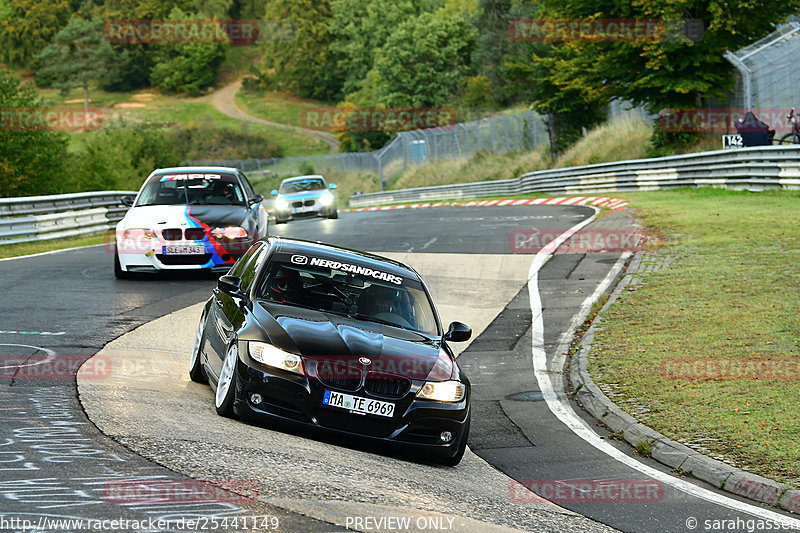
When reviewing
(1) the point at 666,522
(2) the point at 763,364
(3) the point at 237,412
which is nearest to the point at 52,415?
(3) the point at 237,412

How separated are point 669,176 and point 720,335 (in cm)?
2291

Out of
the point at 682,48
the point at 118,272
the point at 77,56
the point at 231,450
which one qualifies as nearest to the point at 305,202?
the point at 682,48

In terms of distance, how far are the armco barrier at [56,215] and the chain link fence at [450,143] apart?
31.8m

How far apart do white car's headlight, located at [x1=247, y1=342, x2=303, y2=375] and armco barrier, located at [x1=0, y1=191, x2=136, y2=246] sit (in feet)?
54.3

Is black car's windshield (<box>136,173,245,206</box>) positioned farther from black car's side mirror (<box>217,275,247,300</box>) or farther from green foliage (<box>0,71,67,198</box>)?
green foliage (<box>0,71,67,198</box>)

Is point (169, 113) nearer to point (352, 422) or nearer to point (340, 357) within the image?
point (340, 357)

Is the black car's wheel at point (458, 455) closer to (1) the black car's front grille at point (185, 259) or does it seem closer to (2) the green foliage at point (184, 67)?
(1) the black car's front grille at point (185, 259)

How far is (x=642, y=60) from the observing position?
40.2 metres

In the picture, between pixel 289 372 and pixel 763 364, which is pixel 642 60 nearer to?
pixel 763 364

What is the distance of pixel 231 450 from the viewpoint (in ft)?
21.5

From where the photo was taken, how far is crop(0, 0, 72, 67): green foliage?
164m

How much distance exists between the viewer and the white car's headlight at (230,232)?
1544 cm

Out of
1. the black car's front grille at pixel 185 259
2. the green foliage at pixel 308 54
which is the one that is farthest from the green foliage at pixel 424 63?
the black car's front grille at pixel 185 259

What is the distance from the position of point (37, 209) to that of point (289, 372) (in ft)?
60.6
